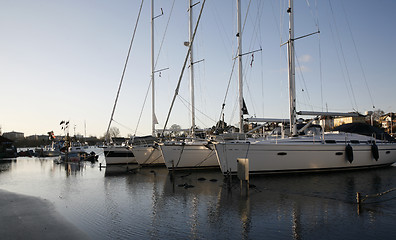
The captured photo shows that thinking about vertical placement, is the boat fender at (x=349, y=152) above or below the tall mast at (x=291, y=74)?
below

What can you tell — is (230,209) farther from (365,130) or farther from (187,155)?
(365,130)

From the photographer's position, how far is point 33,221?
10273mm

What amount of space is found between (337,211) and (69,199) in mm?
11908

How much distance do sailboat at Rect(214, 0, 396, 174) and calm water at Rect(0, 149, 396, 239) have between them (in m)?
1.38

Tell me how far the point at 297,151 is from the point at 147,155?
15266mm

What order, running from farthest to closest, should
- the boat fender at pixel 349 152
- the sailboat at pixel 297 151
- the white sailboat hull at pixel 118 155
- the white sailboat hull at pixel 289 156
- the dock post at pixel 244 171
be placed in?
the white sailboat hull at pixel 118 155 < the boat fender at pixel 349 152 < the sailboat at pixel 297 151 < the white sailboat hull at pixel 289 156 < the dock post at pixel 244 171

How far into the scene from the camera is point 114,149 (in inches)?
1282

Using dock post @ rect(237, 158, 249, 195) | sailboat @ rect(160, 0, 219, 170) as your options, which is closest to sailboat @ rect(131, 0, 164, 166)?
sailboat @ rect(160, 0, 219, 170)

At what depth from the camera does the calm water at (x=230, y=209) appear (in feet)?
28.5

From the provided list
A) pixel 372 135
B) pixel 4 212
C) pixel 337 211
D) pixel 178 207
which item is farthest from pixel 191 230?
pixel 372 135

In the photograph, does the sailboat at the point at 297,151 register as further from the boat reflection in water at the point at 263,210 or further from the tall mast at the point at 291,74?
the boat reflection in water at the point at 263,210

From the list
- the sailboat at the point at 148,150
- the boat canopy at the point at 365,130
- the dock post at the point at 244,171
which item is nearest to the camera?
the dock post at the point at 244,171

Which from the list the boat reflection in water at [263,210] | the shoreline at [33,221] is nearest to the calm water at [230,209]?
the boat reflection in water at [263,210]

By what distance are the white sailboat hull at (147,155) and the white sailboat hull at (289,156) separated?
1172 centimetres
